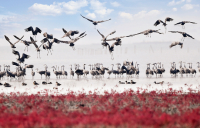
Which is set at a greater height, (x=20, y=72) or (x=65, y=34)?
(x=65, y=34)

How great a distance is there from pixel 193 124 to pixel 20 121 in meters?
5.76

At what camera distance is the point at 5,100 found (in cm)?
1485

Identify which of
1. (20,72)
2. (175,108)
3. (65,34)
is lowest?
(175,108)

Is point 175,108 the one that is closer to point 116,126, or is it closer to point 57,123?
point 116,126

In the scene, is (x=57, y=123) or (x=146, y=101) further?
(x=146, y=101)

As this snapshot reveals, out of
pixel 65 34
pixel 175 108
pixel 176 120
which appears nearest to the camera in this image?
pixel 176 120

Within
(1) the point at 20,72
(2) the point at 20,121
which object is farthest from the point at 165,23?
(1) the point at 20,72

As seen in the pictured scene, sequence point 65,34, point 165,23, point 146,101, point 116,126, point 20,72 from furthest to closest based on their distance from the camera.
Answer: point 20,72, point 165,23, point 65,34, point 146,101, point 116,126

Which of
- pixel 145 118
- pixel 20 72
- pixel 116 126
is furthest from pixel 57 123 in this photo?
pixel 20 72

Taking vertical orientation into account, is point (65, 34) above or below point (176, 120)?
above

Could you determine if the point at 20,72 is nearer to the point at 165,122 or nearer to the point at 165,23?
the point at 165,23

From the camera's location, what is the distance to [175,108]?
12320 mm

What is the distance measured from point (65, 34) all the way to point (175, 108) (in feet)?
34.9

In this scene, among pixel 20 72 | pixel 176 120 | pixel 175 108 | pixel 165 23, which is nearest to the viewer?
pixel 176 120
